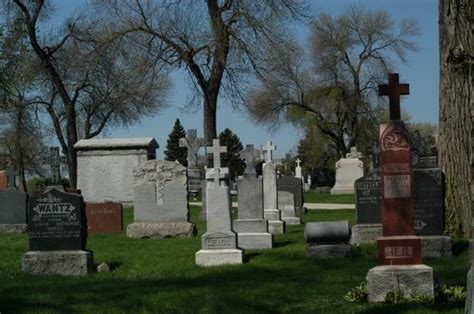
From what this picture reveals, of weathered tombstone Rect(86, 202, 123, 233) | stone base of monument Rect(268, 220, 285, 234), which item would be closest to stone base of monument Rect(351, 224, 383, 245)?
stone base of monument Rect(268, 220, 285, 234)

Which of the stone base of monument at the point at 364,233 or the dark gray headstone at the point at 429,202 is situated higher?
the dark gray headstone at the point at 429,202

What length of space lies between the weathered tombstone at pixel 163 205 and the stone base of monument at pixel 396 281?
9690 millimetres

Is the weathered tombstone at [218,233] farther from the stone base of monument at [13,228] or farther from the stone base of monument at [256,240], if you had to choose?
the stone base of monument at [13,228]

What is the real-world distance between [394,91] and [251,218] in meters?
7.04

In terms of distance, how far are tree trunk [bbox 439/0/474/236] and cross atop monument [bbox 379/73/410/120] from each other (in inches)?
135

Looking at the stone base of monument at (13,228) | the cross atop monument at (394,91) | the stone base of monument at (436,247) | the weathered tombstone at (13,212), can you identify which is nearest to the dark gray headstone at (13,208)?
the weathered tombstone at (13,212)

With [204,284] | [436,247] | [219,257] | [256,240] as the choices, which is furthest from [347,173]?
[204,284]

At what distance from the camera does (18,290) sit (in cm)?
1061

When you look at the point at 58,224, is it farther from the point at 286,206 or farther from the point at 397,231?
the point at 286,206

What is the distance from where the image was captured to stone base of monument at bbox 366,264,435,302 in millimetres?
9102

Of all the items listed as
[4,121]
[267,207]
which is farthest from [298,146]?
[267,207]

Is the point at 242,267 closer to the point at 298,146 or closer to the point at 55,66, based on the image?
the point at 55,66

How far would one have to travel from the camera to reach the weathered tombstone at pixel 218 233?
13.2 meters

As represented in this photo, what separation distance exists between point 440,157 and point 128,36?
625 inches
